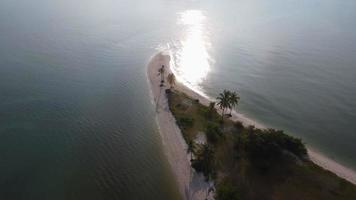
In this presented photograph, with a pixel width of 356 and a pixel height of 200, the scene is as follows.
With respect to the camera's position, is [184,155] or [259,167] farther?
[184,155]

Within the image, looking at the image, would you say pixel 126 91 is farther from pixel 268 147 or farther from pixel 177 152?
pixel 268 147

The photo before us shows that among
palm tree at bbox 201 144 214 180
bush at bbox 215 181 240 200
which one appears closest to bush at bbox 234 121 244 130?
palm tree at bbox 201 144 214 180

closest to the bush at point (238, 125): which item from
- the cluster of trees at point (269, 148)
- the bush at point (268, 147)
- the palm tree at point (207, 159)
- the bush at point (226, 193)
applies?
the cluster of trees at point (269, 148)

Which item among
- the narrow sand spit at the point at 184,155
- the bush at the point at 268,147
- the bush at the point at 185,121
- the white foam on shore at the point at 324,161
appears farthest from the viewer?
the bush at the point at 185,121

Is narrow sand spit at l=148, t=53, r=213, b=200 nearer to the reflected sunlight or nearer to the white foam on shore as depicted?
the reflected sunlight

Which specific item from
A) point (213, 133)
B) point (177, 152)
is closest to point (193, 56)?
point (213, 133)

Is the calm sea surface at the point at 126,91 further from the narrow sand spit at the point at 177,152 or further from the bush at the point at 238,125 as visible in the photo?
the bush at the point at 238,125

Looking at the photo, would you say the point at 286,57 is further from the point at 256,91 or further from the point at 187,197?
the point at 187,197
